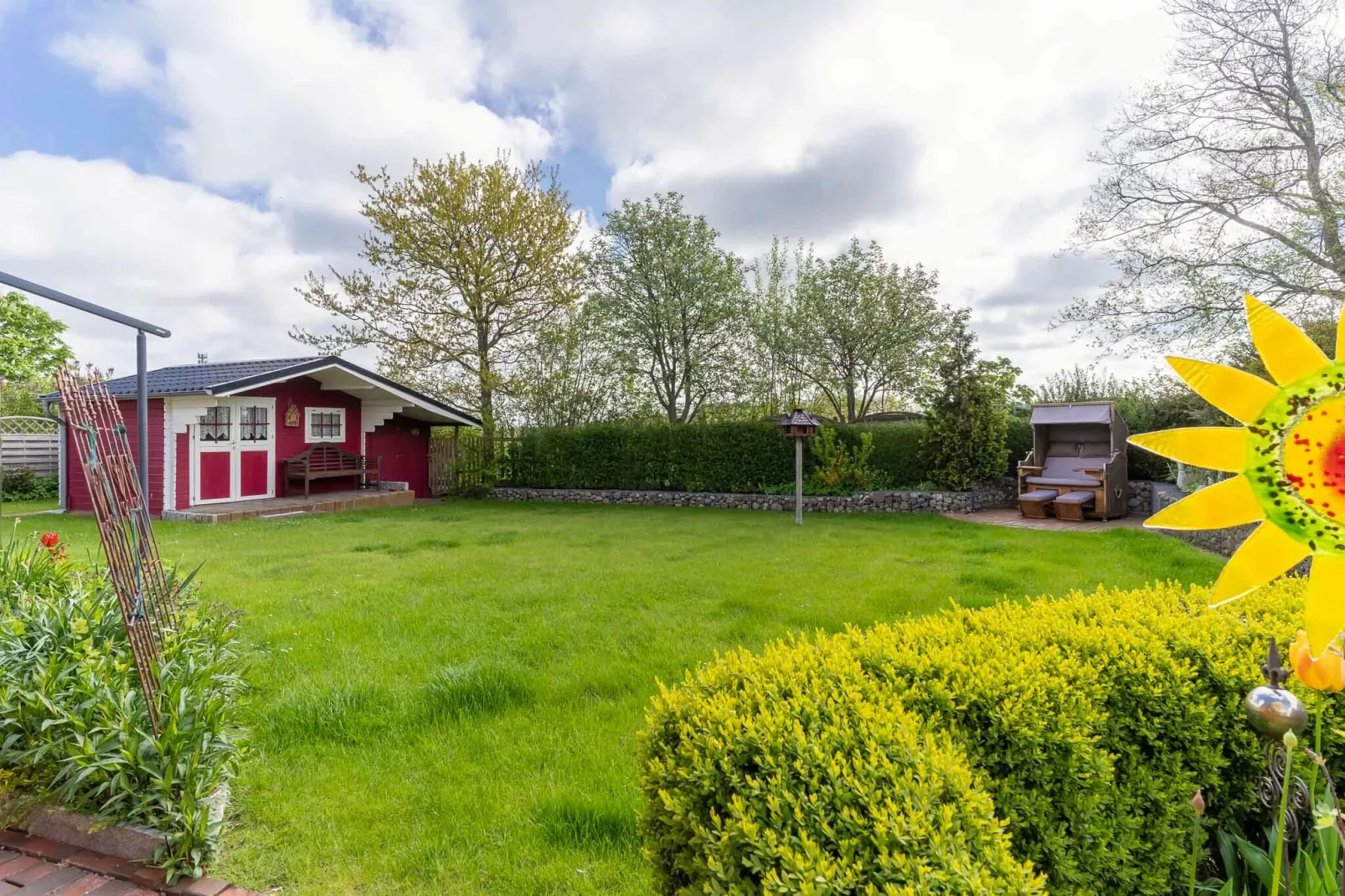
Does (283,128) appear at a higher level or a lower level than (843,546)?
higher

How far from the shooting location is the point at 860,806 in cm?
122

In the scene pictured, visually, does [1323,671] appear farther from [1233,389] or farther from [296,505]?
[296,505]

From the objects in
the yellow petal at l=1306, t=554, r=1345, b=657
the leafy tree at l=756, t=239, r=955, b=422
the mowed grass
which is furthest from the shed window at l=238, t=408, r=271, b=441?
the yellow petal at l=1306, t=554, r=1345, b=657

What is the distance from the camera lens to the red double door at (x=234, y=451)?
38.2 ft

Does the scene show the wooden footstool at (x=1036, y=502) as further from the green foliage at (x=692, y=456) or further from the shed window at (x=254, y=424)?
the shed window at (x=254, y=424)

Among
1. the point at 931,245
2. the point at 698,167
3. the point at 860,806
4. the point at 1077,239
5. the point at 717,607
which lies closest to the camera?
the point at 860,806

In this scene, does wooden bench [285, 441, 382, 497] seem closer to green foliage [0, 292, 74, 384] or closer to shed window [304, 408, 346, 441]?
shed window [304, 408, 346, 441]

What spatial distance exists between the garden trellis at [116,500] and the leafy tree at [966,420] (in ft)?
36.4

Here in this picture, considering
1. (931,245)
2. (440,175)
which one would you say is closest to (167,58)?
(440,175)

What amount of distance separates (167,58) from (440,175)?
10.2 metres

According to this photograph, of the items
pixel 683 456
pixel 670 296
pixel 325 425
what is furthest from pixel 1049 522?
pixel 325 425

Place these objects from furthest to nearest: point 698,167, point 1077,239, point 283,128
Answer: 1. point 698,167
2. point 1077,239
3. point 283,128

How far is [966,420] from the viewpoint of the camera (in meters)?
11.0

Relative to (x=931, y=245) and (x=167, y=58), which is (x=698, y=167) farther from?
(x=167, y=58)
